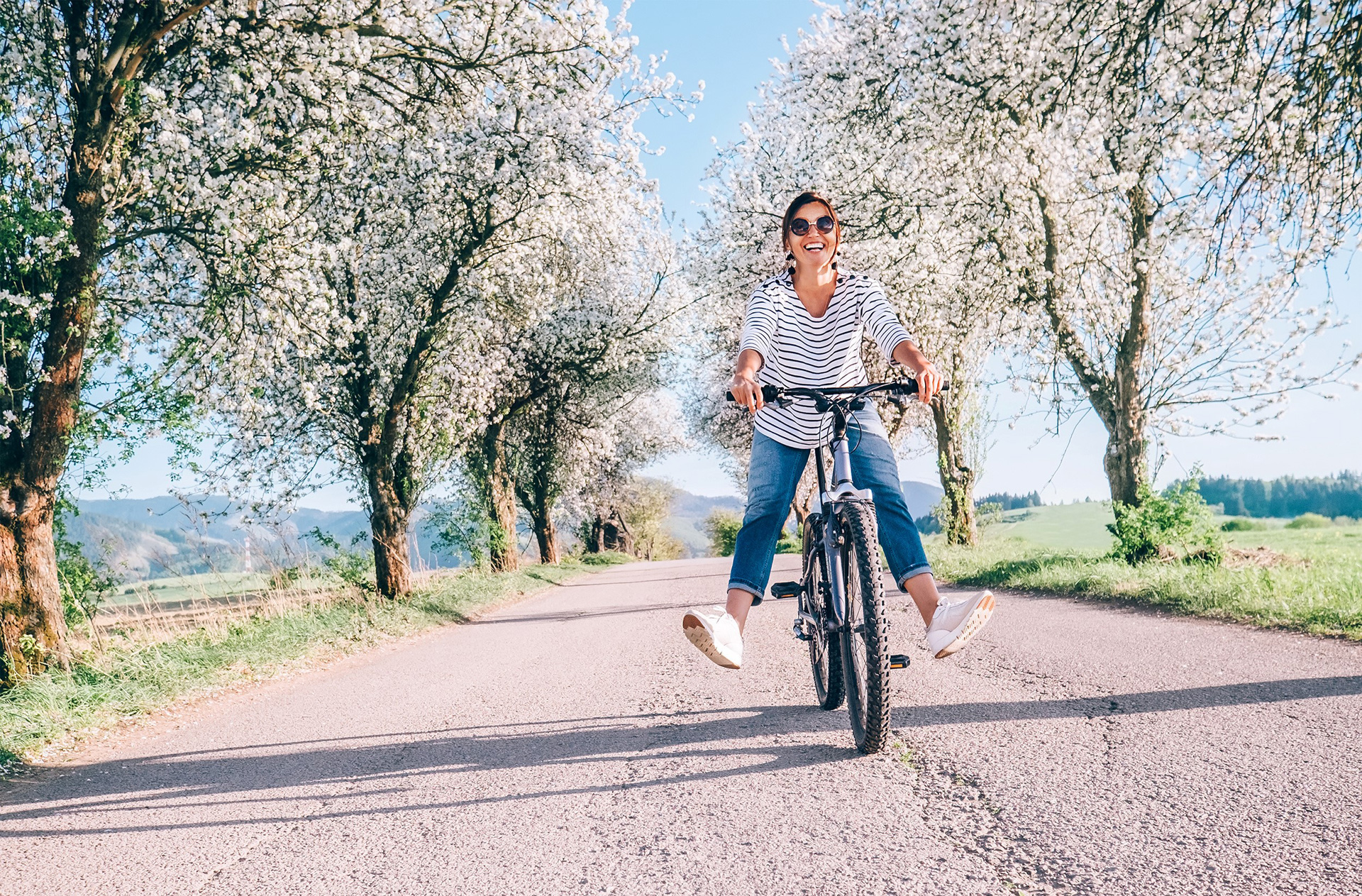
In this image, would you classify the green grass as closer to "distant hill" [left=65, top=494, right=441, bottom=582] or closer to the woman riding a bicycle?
the woman riding a bicycle

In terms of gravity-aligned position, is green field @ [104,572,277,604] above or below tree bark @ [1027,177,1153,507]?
below

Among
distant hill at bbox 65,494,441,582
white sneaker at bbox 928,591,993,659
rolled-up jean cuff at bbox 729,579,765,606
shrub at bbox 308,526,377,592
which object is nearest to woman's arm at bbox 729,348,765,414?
rolled-up jean cuff at bbox 729,579,765,606

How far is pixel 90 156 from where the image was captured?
7.70m

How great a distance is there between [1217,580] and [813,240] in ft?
21.3

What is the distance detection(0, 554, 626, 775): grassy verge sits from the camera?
527 cm

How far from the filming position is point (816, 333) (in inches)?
171

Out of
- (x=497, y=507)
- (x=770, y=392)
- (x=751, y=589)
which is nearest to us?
(x=770, y=392)

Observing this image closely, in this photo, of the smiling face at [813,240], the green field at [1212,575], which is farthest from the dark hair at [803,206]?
the green field at [1212,575]

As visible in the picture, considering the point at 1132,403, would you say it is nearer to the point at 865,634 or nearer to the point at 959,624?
the point at 959,624

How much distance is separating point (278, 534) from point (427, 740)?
822 centimetres

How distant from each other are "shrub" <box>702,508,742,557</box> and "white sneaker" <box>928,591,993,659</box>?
158 ft

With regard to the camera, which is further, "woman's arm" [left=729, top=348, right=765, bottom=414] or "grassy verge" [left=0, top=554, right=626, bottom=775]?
"grassy verge" [left=0, top=554, right=626, bottom=775]

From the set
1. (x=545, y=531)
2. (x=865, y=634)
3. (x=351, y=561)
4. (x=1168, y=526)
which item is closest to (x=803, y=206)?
(x=865, y=634)

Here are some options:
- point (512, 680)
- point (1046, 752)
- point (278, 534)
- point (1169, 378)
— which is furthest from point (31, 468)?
point (1169, 378)
